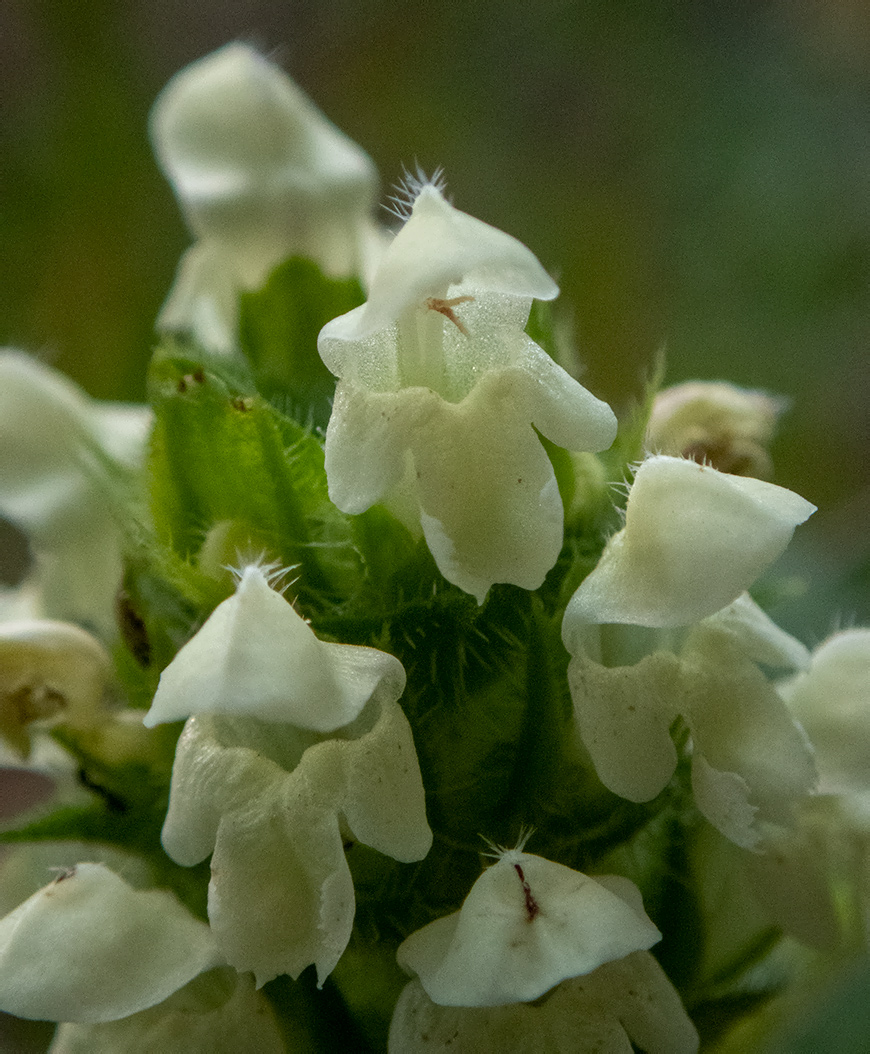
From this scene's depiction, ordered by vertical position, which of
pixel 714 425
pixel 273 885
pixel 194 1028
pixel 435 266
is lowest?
pixel 194 1028

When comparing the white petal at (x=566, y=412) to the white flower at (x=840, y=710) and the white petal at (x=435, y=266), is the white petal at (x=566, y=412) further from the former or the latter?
the white flower at (x=840, y=710)

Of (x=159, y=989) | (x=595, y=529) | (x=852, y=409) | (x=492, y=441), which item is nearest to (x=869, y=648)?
(x=595, y=529)

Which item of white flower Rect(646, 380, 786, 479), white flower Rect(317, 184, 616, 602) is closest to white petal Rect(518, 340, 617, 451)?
white flower Rect(317, 184, 616, 602)

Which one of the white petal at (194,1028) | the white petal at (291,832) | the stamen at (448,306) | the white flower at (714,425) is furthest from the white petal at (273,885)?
the white flower at (714,425)

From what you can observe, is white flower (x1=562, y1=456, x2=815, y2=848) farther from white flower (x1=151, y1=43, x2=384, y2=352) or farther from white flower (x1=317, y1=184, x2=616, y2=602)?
white flower (x1=151, y1=43, x2=384, y2=352)

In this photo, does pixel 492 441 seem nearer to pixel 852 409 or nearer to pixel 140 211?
pixel 852 409

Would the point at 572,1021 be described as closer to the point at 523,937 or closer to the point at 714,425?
the point at 523,937

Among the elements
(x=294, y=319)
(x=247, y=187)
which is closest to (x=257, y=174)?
(x=247, y=187)
